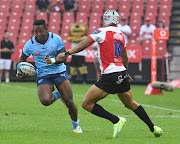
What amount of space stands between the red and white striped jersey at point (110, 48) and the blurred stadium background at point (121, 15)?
1351 centimetres

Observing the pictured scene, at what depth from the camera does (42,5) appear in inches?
1029

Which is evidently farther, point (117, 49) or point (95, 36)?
point (117, 49)

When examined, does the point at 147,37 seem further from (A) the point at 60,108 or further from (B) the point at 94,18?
(A) the point at 60,108

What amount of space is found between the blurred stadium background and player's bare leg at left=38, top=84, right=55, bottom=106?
1292cm

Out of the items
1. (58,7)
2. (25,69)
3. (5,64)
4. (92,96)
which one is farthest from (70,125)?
(58,7)

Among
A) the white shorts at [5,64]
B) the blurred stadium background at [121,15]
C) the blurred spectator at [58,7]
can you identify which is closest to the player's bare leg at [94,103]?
the blurred stadium background at [121,15]

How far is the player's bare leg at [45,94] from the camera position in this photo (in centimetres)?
796

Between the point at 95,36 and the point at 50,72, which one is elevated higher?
the point at 95,36

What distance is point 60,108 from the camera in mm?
12250

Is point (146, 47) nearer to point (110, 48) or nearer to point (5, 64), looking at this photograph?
point (5, 64)

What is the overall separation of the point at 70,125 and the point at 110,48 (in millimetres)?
2435

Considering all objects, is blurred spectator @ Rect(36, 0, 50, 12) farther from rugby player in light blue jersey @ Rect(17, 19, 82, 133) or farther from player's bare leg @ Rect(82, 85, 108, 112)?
player's bare leg @ Rect(82, 85, 108, 112)

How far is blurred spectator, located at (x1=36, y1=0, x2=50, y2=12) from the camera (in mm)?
26094

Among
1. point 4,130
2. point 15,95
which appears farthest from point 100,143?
point 15,95
